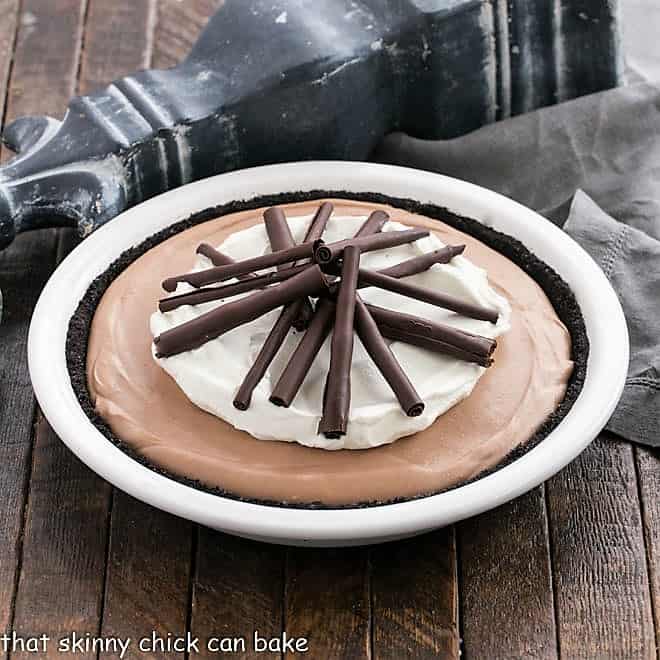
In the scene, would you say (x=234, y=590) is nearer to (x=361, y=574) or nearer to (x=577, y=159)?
(x=361, y=574)

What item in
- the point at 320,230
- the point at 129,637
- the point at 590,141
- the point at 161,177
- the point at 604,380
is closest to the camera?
the point at 129,637

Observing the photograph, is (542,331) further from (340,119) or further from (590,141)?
(590,141)

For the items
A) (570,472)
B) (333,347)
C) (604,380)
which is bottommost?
(570,472)

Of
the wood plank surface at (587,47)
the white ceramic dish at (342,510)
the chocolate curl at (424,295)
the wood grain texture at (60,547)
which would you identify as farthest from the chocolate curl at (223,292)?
the wood plank surface at (587,47)

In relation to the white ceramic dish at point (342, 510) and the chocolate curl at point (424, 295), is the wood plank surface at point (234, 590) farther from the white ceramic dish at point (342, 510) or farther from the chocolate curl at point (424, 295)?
the chocolate curl at point (424, 295)

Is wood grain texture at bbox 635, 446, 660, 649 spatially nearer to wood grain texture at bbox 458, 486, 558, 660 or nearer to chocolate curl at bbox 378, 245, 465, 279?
wood grain texture at bbox 458, 486, 558, 660

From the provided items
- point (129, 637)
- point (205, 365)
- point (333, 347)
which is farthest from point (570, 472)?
point (129, 637)

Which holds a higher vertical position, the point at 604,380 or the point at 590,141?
the point at 604,380

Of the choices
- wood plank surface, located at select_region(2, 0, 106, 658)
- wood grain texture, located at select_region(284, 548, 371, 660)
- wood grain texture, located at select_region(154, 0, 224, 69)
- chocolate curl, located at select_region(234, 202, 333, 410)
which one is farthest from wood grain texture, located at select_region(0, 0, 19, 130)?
wood grain texture, located at select_region(284, 548, 371, 660)
